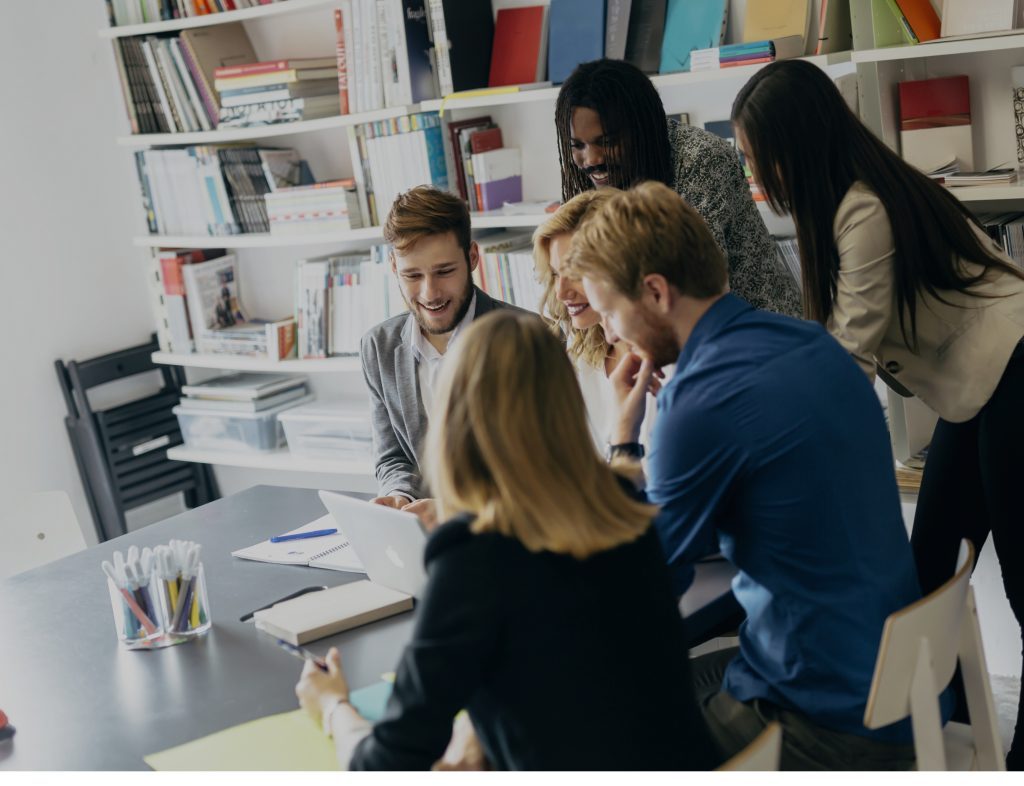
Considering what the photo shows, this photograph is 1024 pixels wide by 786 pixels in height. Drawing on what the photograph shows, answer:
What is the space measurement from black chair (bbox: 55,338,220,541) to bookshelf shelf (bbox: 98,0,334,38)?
1088 millimetres

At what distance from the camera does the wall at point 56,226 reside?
3848 millimetres

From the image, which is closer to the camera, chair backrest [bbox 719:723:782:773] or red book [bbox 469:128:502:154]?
chair backrest [bbox 719:723:782:773]

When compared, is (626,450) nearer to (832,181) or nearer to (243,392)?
(832,181)

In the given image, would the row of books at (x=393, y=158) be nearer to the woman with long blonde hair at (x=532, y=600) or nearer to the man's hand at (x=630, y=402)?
the man's hand at (x=630, y=402)

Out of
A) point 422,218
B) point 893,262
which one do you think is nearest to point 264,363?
point 422,218

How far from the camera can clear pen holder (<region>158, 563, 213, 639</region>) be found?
1784mm

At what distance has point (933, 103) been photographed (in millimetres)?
2732

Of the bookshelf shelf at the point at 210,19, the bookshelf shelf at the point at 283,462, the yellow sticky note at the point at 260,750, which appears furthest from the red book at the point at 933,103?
the yellow sticky note at the point at 260,750

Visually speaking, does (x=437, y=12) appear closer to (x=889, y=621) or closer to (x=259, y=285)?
(x=259, y=285)

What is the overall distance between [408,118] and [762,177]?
1567 mm

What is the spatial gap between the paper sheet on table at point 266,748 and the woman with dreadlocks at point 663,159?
4.46ft

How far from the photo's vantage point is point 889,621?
1315 mm

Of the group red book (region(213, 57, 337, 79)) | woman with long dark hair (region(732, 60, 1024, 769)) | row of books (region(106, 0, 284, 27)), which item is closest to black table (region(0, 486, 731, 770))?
woman with long dark hair (region(732, 60, 1024, 769))

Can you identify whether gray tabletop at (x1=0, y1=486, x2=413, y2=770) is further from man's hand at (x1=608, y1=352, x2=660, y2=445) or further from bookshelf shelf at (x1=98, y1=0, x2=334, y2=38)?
bookshelf shelf at (x1=98, y1=0, x2=334, y2=38)
